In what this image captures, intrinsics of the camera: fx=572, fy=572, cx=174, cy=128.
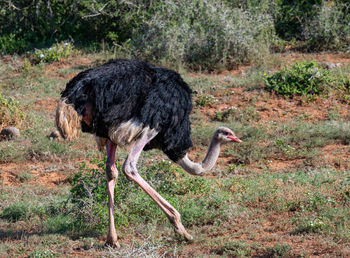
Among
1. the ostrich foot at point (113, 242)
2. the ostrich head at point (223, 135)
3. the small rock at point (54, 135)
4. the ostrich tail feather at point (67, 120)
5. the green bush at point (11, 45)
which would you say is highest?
the ostrich tail feather at point (67, 120)

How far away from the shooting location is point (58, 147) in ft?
25.6

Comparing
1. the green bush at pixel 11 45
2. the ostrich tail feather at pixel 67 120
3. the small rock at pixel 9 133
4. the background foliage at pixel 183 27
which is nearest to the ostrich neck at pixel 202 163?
the ostrich tail feather at pixel 67 120

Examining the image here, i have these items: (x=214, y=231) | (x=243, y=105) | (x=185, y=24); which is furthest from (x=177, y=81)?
(x=185, y=24)

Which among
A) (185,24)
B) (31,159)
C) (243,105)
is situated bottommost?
(31,159)

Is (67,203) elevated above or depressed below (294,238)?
below

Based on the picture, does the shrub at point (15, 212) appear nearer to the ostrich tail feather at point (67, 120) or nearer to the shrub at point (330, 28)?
the ostrich tail feather at point (67, 120)

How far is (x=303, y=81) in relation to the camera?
9.16 meters

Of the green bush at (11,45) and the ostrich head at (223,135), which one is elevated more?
the ostrich head at (223,135)

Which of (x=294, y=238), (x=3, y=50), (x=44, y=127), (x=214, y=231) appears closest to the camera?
(x=294, y=238)

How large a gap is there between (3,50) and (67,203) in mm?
7403

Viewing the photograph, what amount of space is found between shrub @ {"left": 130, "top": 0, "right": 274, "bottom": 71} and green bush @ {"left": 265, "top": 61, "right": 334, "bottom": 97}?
144cm

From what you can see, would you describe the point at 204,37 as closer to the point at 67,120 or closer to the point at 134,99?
the point at 134,99

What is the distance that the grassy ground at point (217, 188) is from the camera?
4902mm

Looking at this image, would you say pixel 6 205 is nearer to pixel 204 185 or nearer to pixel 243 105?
pixel 204 185
